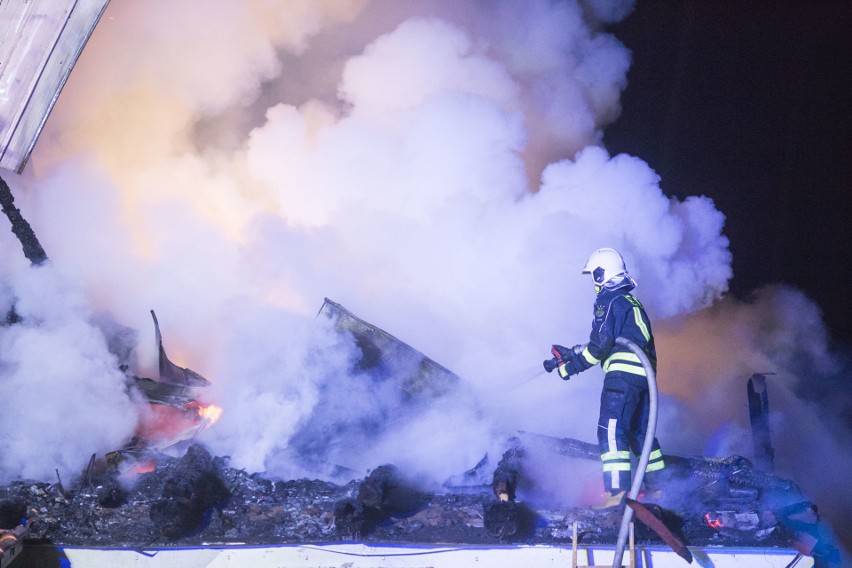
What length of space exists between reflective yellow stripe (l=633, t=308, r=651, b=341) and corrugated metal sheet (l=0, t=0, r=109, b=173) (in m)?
6.58

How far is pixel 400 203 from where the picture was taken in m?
9.05

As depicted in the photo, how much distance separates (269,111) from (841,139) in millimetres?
9509

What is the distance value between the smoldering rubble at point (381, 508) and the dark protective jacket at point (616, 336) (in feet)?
3.33

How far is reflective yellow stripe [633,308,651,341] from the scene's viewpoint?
4812 mm

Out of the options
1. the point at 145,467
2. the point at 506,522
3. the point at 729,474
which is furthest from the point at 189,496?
the point at 729,474

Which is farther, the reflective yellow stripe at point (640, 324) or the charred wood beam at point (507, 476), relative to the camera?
the reflective yellow stripe at point (640, 324)

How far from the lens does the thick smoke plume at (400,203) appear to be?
797 cm

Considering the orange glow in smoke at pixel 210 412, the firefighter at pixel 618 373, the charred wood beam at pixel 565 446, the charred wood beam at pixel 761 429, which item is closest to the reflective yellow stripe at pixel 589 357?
the firefighter at pixel 618 373

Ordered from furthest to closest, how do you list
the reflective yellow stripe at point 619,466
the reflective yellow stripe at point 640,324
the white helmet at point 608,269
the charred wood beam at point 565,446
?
the charred wood beam at point 565,446
the white helmet at point 608,269
the reflective yellow stripe at point 640,324
the reflective yellow stripe at point 619,466

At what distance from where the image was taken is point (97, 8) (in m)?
6.54

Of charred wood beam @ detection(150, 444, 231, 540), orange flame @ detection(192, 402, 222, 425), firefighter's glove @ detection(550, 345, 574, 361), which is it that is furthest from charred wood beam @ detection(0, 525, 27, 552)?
firefighter's glove @ detection(550, 345, 574, 361)

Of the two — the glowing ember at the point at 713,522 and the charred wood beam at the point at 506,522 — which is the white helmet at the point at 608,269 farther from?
the charred wood beam at the point at 506,522

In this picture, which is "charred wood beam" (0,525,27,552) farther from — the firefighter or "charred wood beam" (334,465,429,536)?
the firefighter

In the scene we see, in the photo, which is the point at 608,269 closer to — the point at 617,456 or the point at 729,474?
the point at 617,456
